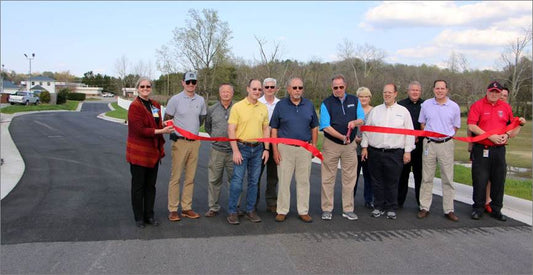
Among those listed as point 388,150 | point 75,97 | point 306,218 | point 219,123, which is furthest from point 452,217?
point 75,97

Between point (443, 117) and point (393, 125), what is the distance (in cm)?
76

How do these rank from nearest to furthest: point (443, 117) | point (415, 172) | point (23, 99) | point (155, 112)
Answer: point (155, 112), point (443, 117), point (415, 172), point (23, 99)

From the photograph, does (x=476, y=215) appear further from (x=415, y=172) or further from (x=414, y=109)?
(x=414, y=109)

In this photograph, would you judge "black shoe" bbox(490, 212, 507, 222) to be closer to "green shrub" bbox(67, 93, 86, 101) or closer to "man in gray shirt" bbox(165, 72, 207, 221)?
"man in gray shirt" bbox(165, 72, 207, 221)

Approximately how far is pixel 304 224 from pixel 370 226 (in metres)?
0.90

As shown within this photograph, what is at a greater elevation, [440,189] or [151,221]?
[440,189]

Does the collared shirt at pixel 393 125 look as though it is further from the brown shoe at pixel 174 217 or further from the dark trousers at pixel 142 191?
the dark trousers at pixel 142 191

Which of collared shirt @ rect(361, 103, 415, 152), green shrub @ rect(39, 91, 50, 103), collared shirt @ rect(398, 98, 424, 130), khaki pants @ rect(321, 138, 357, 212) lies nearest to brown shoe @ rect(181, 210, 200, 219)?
khaki pants @ rect(321, 138, 357, 212)

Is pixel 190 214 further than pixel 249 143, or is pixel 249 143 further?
pixel 190 214

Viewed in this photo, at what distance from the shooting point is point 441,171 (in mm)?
6125

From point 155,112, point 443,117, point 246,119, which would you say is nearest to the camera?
point 155,112

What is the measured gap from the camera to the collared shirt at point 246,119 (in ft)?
18.0

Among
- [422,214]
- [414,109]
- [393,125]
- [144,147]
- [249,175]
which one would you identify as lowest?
[422,214]

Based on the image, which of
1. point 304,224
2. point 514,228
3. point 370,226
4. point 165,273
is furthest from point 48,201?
point 514,228
